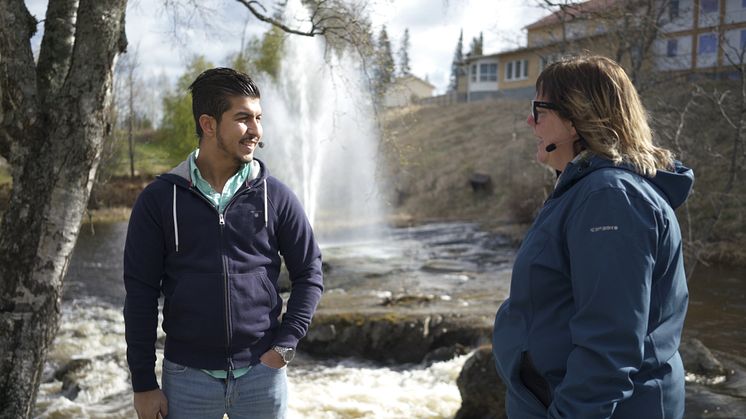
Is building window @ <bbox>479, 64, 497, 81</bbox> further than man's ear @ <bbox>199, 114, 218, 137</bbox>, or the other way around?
building window @ <bbox>479, 64, 497, 81</bbox>

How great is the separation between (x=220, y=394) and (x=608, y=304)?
1621 millimetres

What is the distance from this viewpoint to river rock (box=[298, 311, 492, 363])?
9.23 metres

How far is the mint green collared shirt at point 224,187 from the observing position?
2.80 meters

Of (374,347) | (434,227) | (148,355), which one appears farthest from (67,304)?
(434,227)

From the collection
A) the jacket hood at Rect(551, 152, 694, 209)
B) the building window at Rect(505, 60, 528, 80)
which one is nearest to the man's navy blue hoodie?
the jacket hood at Rect(551, 152, 694, 209)

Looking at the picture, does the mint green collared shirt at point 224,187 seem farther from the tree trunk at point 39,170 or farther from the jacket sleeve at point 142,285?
the tree trunk at point 39,170

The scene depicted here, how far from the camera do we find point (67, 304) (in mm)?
13461

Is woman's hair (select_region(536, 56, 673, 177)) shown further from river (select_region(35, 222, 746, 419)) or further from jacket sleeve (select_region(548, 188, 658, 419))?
river (select_region(35, 222, 746, 419))

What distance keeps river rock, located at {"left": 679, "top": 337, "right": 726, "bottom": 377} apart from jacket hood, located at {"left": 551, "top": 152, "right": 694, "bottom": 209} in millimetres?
6285

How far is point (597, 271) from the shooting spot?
1860 millimetres

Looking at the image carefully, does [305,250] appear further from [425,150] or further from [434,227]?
[425,150]

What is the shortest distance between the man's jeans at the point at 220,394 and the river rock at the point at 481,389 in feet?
12.5

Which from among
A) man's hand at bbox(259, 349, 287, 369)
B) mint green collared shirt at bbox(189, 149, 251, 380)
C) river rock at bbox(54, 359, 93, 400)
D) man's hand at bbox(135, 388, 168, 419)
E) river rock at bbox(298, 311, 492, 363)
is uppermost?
mint green collared shirt at bbox(189, 149, 251, 380)

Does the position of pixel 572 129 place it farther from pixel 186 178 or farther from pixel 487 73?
pixel 487 73
